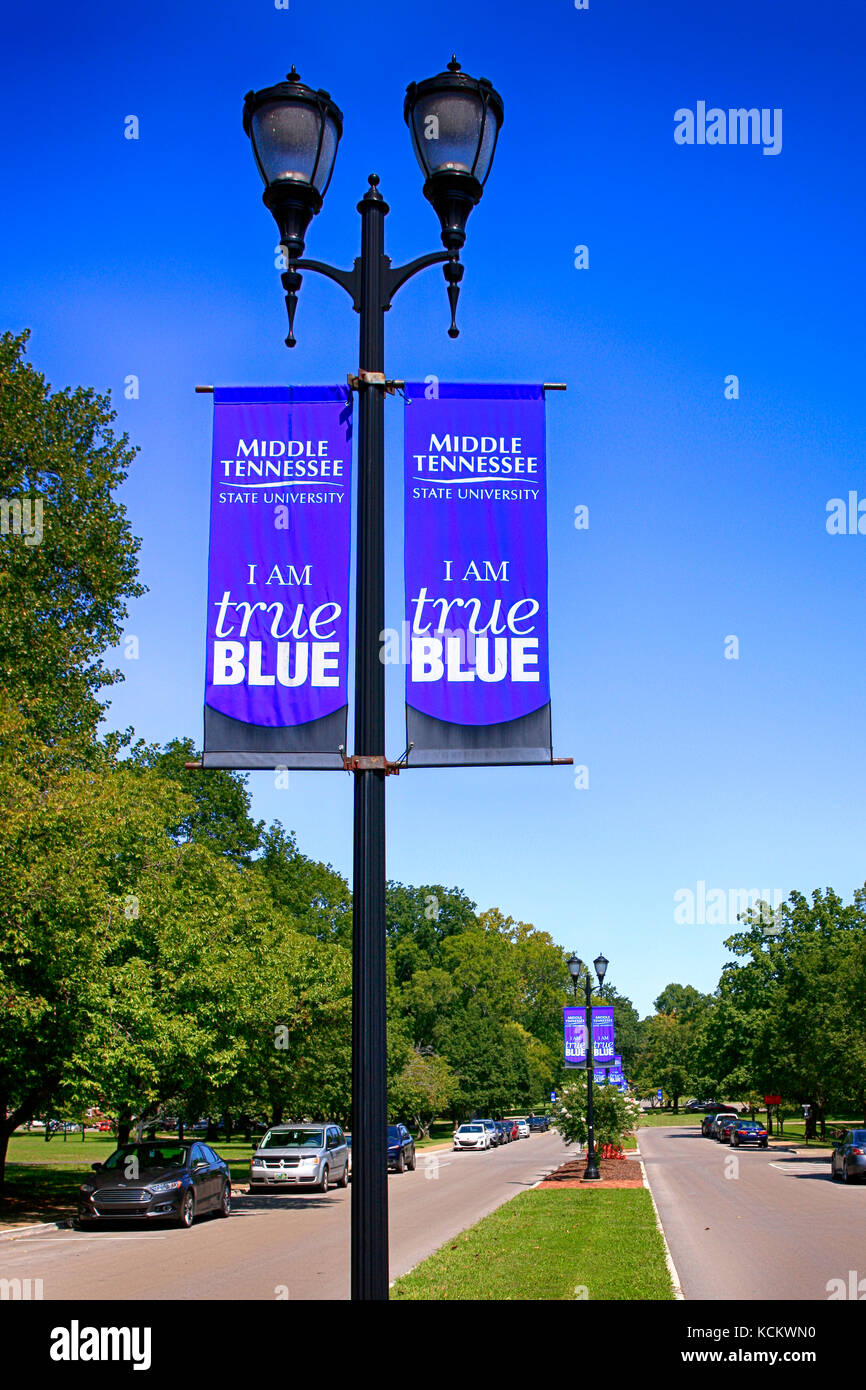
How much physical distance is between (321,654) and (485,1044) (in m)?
76.4

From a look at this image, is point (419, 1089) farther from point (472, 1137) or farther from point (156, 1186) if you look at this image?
point (156, 1186)

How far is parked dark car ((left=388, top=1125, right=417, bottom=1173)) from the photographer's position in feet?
130

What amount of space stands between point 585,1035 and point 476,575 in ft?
104

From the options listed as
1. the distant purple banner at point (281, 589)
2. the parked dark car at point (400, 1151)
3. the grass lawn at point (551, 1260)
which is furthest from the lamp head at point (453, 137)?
the parked dark car at point (400, 1151)

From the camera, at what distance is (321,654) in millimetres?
5883

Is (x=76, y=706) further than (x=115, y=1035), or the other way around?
(x=76, y=706)

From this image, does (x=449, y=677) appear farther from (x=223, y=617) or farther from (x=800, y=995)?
(x=800, y=995)

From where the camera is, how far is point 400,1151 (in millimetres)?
39875

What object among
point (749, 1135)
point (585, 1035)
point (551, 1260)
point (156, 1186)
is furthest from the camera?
point (749, 1135)

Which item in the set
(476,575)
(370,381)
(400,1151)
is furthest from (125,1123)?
(370,381)

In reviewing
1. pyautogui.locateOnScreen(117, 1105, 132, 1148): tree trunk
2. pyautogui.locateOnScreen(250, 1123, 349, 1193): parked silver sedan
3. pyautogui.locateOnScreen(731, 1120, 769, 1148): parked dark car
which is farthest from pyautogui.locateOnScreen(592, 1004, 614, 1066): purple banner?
pyautogui.locateOnScreen(731, 1120, 769, 1148): parked dark car
